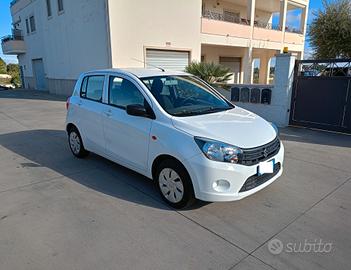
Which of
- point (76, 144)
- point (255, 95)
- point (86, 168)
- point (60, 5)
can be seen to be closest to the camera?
point (86, 168)

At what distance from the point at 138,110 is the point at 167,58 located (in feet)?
39.2

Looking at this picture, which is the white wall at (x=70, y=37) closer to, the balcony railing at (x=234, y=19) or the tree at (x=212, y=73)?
the tree at (x=212, y=73)

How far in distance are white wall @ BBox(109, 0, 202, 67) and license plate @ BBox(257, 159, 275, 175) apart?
36.9 feet

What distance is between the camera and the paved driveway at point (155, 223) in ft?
8.33

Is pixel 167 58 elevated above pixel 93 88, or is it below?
above

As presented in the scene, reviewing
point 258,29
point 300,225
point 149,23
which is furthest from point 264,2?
point 300,225

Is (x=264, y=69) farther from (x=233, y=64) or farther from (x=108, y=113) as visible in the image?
(x=108, y=113)

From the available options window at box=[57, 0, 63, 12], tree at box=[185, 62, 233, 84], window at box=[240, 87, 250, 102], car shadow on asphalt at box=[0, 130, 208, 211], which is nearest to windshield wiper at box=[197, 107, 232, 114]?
car shadow on asphalt at box=[0, 130, 208, 211]

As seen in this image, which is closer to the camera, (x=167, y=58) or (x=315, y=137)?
(x=315, y=137)

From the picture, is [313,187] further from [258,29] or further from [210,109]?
[258,29]

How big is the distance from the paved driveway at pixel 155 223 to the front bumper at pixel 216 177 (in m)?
0.34

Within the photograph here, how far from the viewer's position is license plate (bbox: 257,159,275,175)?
10.4ft

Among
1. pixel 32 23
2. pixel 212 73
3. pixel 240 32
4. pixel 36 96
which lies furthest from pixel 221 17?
pixel 32 23

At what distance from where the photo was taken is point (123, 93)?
13.4 feet
